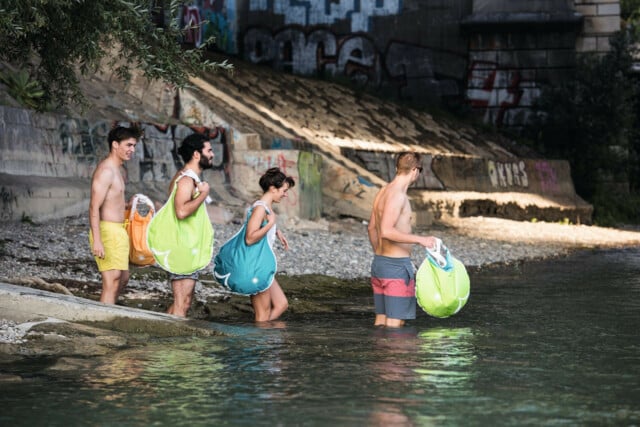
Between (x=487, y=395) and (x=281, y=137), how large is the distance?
53.8 feet

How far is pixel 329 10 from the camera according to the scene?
36188 millimetres

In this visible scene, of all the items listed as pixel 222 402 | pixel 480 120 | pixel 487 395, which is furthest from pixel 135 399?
pixel 480 120

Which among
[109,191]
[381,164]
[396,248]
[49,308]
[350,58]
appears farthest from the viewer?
[350,58]

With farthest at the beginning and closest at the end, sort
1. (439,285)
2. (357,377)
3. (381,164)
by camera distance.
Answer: (381,164) → (439,285) → (357,377)

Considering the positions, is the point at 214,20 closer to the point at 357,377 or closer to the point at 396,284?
the point at 396,284

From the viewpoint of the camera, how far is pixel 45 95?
44.9 ft

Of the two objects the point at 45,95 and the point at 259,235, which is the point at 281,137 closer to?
the point at 45,95

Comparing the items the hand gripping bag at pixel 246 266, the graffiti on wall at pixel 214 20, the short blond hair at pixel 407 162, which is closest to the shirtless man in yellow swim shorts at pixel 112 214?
the hand gripping bag at pixel 246 266

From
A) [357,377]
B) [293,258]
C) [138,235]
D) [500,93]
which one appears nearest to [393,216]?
[138,235]

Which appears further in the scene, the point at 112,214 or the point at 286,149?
the point at 286,149

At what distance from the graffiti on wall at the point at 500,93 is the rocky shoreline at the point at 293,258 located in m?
11.4

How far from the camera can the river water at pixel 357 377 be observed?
19.6ft

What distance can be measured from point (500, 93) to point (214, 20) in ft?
29.8

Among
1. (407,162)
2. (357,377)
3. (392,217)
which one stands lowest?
(357,377)
